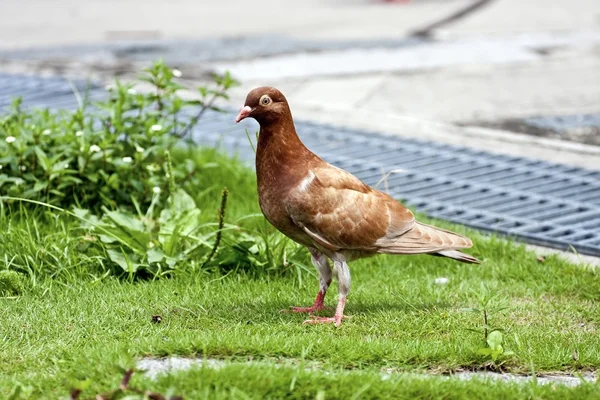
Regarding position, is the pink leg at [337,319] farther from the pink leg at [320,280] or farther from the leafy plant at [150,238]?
the leafy plant at [150,238]

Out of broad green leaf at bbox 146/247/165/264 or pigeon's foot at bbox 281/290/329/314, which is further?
broad green leaf at bbox 146/247/165/264

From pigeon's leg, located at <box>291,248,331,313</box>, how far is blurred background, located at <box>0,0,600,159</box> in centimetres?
317

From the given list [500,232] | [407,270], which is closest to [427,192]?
[500,232]

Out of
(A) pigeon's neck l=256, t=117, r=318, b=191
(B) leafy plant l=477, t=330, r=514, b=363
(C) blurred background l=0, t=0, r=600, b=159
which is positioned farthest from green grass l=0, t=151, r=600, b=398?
(C) blurred background l=0, t=0, r=600, b=159

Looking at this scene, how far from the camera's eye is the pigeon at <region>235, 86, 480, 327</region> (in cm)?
451

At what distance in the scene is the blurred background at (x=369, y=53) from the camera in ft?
28.8

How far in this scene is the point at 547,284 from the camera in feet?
17.4

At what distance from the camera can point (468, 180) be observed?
22.9 ft

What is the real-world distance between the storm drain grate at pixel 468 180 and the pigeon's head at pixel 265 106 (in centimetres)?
196

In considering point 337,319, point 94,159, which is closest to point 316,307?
point 337,319

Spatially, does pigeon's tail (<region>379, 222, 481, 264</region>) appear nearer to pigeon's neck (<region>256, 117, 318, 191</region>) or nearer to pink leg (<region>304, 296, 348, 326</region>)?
pink leg (<region>304, 296, 348, 326</region>)

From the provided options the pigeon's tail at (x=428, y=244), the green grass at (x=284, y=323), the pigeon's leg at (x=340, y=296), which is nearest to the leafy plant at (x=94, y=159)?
the green grass at (x=284, y=323)

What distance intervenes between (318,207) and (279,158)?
0.93 ft

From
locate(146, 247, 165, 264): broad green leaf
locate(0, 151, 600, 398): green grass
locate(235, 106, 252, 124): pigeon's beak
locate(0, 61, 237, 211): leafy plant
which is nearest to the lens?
locate(0, 151, 600, 398): green grass
